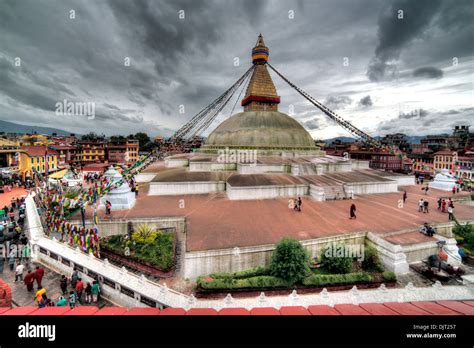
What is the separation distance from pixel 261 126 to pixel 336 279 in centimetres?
2101

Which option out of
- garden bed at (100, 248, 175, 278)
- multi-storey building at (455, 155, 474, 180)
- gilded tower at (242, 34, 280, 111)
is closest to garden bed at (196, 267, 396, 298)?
garden bed at (100, 248, 175, 278)

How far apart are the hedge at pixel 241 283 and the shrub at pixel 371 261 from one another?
13.5 feet

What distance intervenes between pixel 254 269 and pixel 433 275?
6.94 meters

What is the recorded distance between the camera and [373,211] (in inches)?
533

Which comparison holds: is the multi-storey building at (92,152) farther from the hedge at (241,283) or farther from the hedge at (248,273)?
the hedge at (241,283)

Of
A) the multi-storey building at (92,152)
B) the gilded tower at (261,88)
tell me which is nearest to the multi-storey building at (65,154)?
the multi-storey building at (92,152)

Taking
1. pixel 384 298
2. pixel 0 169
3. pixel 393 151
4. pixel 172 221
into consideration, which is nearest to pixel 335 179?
pixel 393 151

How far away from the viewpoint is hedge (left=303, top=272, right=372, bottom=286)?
7754mm

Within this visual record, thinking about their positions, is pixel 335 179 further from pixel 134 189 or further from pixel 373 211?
pixel 134 189

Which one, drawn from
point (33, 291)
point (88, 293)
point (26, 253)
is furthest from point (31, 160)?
point (88, 293)

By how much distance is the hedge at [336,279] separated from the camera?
7.75 meters

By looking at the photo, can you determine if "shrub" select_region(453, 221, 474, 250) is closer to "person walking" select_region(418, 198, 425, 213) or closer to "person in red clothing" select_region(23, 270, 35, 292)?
"person walking" select_region(418, 198, 425, 213)

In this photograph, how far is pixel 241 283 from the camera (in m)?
7.60

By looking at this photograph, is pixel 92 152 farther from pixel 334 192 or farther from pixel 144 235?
pixel 334 192
